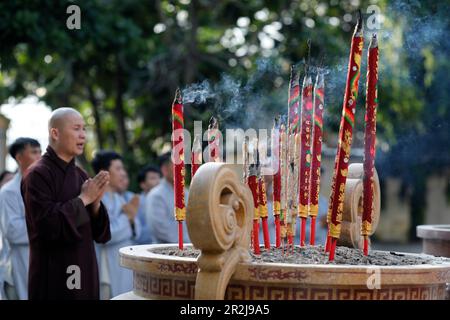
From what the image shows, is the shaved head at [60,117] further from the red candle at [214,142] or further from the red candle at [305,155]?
the red candle at [305,155]

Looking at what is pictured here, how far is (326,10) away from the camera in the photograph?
1171cm

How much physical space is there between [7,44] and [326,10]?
17.4 ft

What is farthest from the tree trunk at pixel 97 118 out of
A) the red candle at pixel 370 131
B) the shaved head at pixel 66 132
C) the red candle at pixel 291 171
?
the red candle at pixel 370 131

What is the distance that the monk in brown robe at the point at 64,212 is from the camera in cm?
428

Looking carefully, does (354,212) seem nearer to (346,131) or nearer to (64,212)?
(346,131)

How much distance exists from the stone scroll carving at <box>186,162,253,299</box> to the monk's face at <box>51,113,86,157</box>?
1.60 meters

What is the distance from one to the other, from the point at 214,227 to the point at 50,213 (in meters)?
1.59

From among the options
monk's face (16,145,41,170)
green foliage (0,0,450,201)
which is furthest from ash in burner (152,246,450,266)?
green foliage (0,0,450,201)

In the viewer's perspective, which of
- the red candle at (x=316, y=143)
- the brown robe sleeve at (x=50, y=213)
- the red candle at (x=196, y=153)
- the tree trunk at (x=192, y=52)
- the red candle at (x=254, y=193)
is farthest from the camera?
the tree trunk at (x=192, y=52)

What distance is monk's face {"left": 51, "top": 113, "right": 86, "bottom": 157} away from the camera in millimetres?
4453

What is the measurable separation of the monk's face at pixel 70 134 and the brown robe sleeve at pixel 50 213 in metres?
0.24

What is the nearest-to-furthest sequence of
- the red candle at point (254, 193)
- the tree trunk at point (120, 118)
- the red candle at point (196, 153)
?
the red candle at point (254, 193) → the red candle at point (196, 153) → the tree trunk at point (120, 118)

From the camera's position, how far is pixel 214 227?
9.66ft

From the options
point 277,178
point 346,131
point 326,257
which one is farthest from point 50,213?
point 346,131
